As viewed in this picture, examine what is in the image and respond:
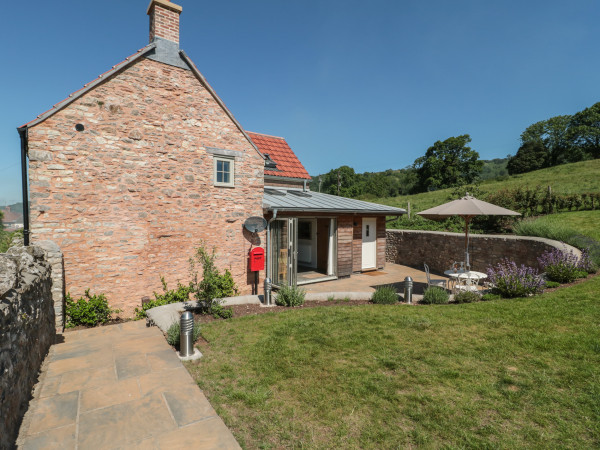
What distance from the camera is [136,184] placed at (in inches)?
305

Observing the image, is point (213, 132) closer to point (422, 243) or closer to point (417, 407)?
point (417, 407)

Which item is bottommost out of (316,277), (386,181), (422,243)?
(316,277)

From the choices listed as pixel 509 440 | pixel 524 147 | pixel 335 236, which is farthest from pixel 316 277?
pixel 524 147

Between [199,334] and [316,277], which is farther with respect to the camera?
[316,277]

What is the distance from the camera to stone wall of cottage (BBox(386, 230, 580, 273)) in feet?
34.1

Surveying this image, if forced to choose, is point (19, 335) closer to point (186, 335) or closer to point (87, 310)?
point (186, 335)

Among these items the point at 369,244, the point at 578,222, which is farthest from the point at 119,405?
the point at 578,222

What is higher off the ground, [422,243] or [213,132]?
[213,132]

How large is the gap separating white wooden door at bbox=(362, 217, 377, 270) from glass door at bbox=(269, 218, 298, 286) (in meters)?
4.93

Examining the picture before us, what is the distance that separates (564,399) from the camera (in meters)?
3.46

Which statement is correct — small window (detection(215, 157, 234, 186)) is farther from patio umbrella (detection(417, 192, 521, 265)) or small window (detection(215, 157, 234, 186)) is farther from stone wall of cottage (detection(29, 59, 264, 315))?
patio umbrella (detection(417, 192, 521, 265))

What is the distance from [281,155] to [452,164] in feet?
159

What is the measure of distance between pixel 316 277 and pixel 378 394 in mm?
8222

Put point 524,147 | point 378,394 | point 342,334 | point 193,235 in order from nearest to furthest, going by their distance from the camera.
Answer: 1. point 378,394
2. point 342,334
3. point 193,235
4. point 524,147
